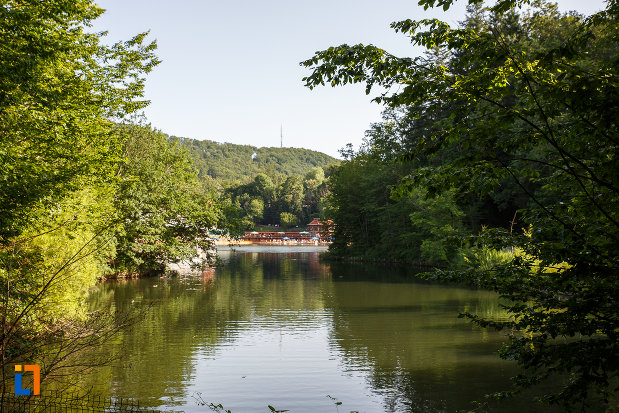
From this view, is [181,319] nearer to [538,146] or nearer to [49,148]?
[49,148]

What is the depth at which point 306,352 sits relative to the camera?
512 inches

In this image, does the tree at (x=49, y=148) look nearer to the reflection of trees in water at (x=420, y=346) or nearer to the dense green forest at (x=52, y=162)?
the dense green forest at (x=52, y=162)

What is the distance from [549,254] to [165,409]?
23.2ft

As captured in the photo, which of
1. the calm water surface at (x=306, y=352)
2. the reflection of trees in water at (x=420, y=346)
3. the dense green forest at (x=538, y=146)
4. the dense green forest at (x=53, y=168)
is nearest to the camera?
the dense green forest at (x=538, y=146)

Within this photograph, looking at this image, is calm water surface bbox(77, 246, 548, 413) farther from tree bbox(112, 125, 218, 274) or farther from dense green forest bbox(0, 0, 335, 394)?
tree bbox(112, 125, 218, 274)

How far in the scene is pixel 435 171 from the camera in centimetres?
446

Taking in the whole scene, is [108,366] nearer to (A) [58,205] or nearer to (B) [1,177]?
(A) [58,205]

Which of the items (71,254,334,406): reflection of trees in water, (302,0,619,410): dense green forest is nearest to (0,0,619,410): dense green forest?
(302,0,619,410): dense green forest

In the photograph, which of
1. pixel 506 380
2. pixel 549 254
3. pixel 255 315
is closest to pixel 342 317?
pixel 255 315

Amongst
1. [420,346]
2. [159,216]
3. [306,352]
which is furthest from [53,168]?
[159,216]

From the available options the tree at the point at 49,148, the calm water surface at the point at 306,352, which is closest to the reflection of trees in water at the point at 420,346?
the calm water surface at the point at 306,352

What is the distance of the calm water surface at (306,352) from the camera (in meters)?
9.34

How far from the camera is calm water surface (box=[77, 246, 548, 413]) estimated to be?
934 centimetres

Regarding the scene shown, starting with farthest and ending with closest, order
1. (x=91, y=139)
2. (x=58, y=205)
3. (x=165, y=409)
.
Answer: (x=91, y=139) → (x=58, y=205) → (x=165, y=409)
